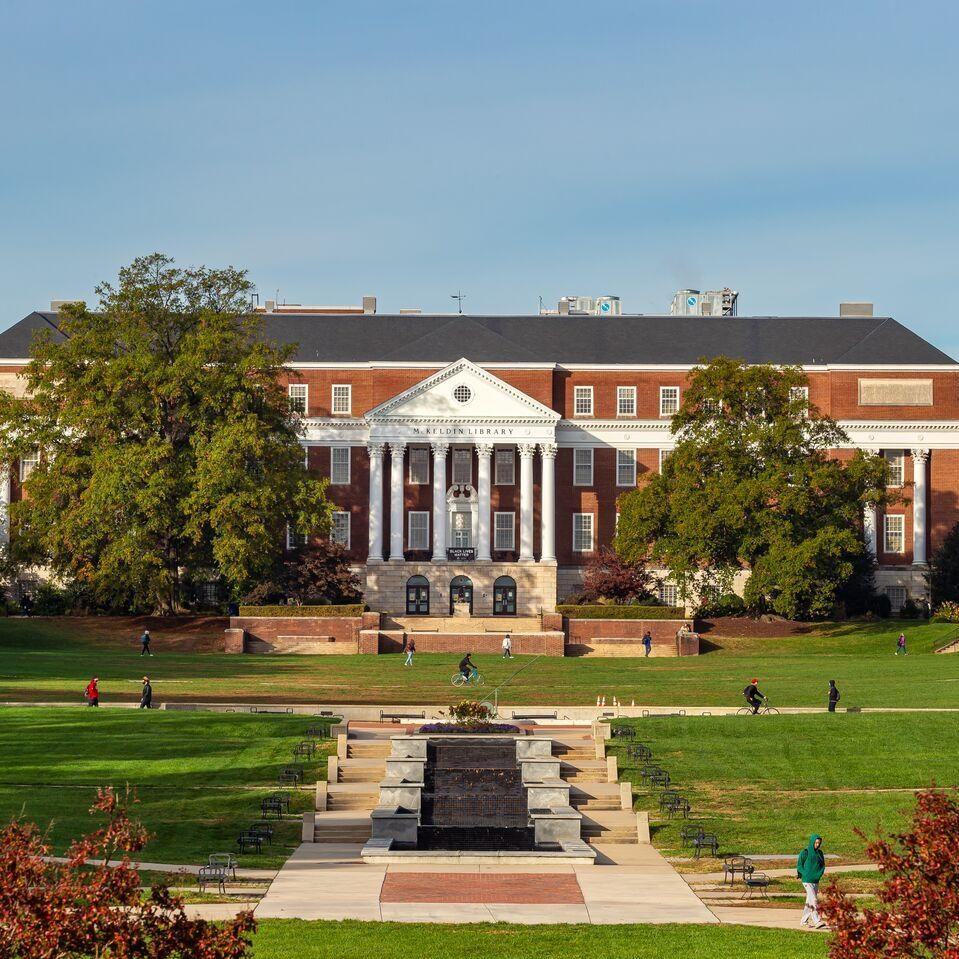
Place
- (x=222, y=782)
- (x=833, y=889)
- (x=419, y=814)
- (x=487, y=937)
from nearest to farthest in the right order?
(x=833, y=889) < (x=487, y=937) < (x=419, y=814) < (x=222, y=782)

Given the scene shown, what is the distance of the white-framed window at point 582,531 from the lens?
92.4 meters

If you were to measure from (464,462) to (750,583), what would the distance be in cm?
2248

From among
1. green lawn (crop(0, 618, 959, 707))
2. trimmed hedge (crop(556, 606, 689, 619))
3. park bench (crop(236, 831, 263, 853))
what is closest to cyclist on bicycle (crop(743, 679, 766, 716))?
green lawn (crop(0, 618, 959, 707))

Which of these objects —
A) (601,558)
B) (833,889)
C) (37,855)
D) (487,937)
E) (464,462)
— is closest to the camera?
(37,855)

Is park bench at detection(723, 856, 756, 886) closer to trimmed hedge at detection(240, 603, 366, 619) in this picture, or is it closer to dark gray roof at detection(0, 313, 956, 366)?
trimmed hedge at detection(240, 603, 366, 619)

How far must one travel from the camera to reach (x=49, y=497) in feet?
244

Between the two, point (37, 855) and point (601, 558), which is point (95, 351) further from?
point (37, 855)

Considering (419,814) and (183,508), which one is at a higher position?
(183,508)

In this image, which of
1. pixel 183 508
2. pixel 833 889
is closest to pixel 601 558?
pixel 183 508

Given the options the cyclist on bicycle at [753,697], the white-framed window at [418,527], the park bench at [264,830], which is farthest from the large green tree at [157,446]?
the park bench at [264,830]

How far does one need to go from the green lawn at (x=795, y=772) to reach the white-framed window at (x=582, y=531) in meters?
46.0

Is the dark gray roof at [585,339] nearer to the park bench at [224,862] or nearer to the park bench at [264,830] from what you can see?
the park bench at [264,830]

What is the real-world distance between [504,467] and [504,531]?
3977mm

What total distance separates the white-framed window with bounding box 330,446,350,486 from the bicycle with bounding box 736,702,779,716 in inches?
1774
